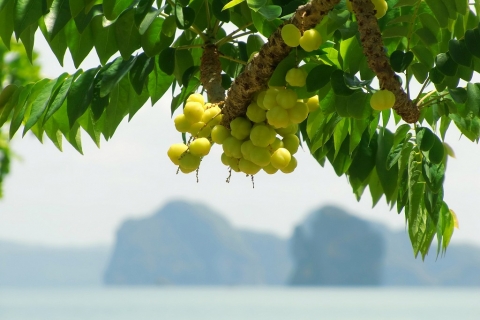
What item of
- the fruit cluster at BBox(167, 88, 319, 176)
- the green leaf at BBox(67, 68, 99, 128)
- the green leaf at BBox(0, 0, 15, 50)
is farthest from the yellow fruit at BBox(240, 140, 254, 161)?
the green leaf at BBox(0, 0, 15, 50)

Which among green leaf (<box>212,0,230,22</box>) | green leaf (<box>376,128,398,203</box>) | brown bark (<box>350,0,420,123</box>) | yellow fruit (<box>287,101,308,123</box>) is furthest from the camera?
green leaf (<box>376,128,398,203</box>)

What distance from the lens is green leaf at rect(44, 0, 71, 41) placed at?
0.75 metres

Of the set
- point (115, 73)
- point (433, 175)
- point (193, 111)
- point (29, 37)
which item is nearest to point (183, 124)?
point (193, 111)

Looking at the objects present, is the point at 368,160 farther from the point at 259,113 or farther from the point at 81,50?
the point at 81,50

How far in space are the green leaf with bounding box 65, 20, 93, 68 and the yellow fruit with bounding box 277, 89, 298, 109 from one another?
0.27m

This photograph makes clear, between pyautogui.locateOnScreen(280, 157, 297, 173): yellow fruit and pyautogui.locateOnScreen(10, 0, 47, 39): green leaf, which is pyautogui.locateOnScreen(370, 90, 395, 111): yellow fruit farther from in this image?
pyautogui.locateOnScreen(10, 0, 47, 39): green leaf

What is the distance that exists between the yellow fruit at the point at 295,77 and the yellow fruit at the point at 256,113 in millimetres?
51

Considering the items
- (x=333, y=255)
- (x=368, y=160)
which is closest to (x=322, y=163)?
(x=368, y=160)

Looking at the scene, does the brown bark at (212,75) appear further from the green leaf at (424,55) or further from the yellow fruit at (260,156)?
the green leaf at (424,55)

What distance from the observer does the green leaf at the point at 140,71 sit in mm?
809

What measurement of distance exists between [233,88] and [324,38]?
0.11 metres

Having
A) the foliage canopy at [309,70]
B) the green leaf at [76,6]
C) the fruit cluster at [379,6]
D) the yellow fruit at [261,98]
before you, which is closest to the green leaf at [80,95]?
the foliage canopy at [309,70]

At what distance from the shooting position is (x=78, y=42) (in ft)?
2.76

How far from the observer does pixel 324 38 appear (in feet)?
2.17
